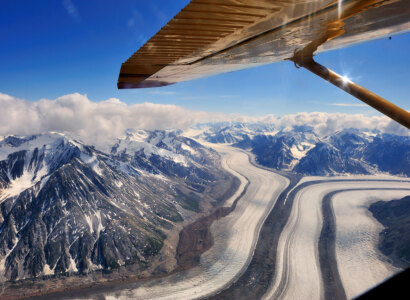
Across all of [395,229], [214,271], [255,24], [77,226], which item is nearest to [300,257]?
[214,271]

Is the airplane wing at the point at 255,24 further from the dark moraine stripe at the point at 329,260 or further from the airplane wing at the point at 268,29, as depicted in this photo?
the dark moraine stripe at the point at 329,260

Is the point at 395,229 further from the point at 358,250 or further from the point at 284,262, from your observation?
the point at 284,262

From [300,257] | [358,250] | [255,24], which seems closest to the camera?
[255,24]

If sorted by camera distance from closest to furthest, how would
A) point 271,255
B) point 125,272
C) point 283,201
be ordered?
point 271,255
point 125,272
point 283,201

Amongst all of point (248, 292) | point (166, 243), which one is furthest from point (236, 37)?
point (166, 243)

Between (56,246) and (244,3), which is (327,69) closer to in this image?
(244,3)

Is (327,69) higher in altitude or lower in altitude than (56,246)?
higher

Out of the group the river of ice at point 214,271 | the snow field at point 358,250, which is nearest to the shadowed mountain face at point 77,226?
the river of ice at point 214,271

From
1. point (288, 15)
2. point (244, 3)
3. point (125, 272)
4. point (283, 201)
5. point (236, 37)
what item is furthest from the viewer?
point (283, 201)

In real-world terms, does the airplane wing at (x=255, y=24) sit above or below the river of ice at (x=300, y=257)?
above

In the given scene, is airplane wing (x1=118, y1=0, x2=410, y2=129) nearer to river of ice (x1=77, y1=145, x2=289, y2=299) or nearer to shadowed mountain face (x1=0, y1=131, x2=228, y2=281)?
river of ice (x1=77, y1=145, x2=289, y2=299)

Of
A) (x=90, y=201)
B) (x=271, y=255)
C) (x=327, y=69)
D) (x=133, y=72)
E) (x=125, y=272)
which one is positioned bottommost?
(x=125, y=272)
